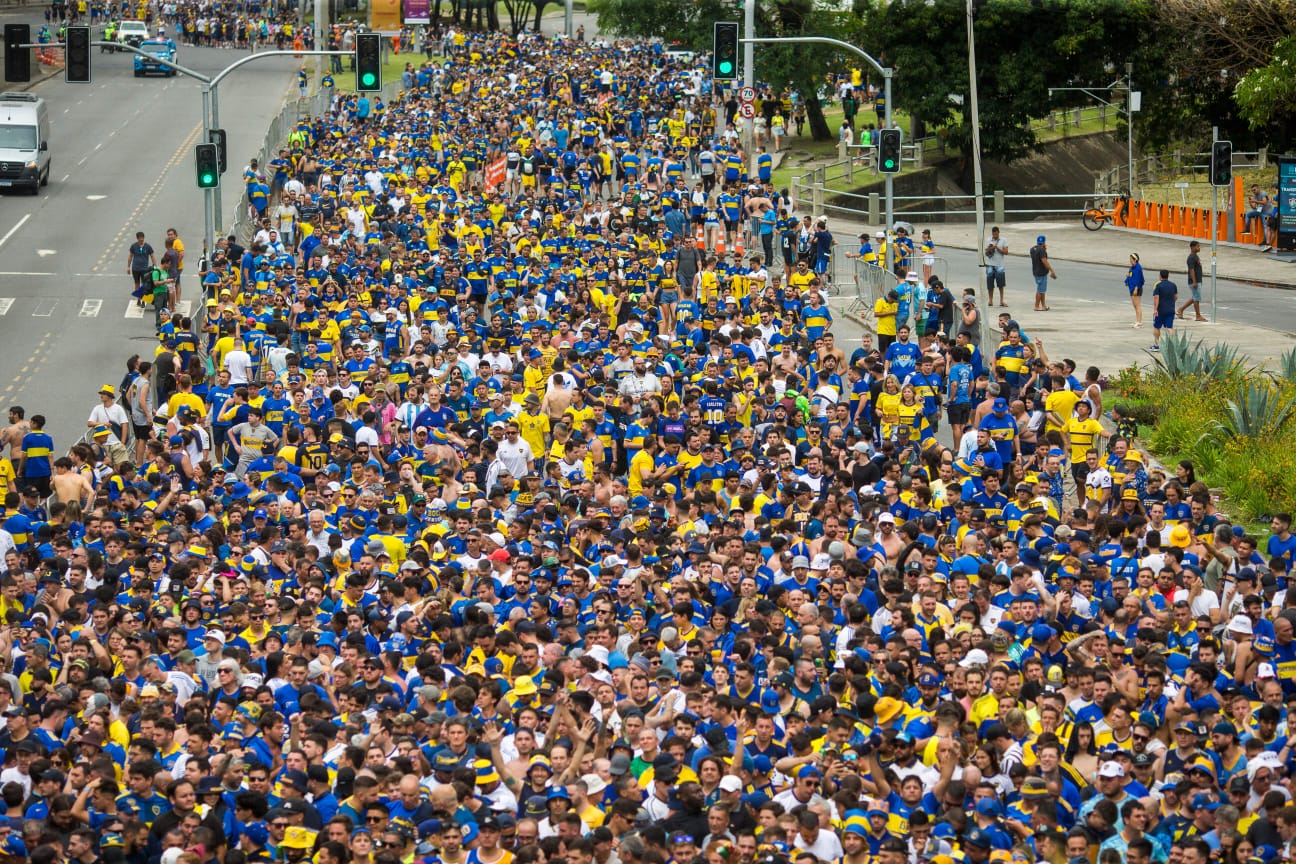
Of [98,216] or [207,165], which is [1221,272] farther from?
[98,216]

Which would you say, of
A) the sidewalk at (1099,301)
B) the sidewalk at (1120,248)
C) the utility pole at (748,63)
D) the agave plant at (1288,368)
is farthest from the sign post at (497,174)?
the agave plant at (1288,368)

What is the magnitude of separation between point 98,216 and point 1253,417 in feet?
105

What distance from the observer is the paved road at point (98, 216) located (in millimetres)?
32688

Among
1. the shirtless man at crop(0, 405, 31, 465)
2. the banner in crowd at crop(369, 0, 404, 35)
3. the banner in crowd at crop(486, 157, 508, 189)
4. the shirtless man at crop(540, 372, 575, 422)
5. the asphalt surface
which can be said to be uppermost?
the banner in crowd at crop(369, 0, 404, 35)

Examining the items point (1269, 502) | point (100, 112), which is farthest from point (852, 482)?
point (100, 112)

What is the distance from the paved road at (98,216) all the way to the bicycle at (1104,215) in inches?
898

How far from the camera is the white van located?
47.0 meters

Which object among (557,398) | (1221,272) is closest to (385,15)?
(1221,272)

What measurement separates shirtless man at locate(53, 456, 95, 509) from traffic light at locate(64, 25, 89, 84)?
43.2 feet

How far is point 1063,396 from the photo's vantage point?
2155 centimetres

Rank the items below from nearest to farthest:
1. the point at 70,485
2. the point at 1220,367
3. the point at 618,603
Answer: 1. the point at 618,603
2. the point at 70,485
3. the point at 1220,367

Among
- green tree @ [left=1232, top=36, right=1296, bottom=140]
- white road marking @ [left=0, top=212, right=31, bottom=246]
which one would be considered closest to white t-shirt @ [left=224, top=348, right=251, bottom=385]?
white road marking @ [left=0, top=212, right=31, bottom=246]

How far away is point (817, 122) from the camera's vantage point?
63000mm

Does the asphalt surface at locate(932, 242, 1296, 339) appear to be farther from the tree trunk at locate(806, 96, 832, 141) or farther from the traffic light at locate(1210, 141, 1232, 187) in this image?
the tree trunk at locate(806, 96, 832, 141)
